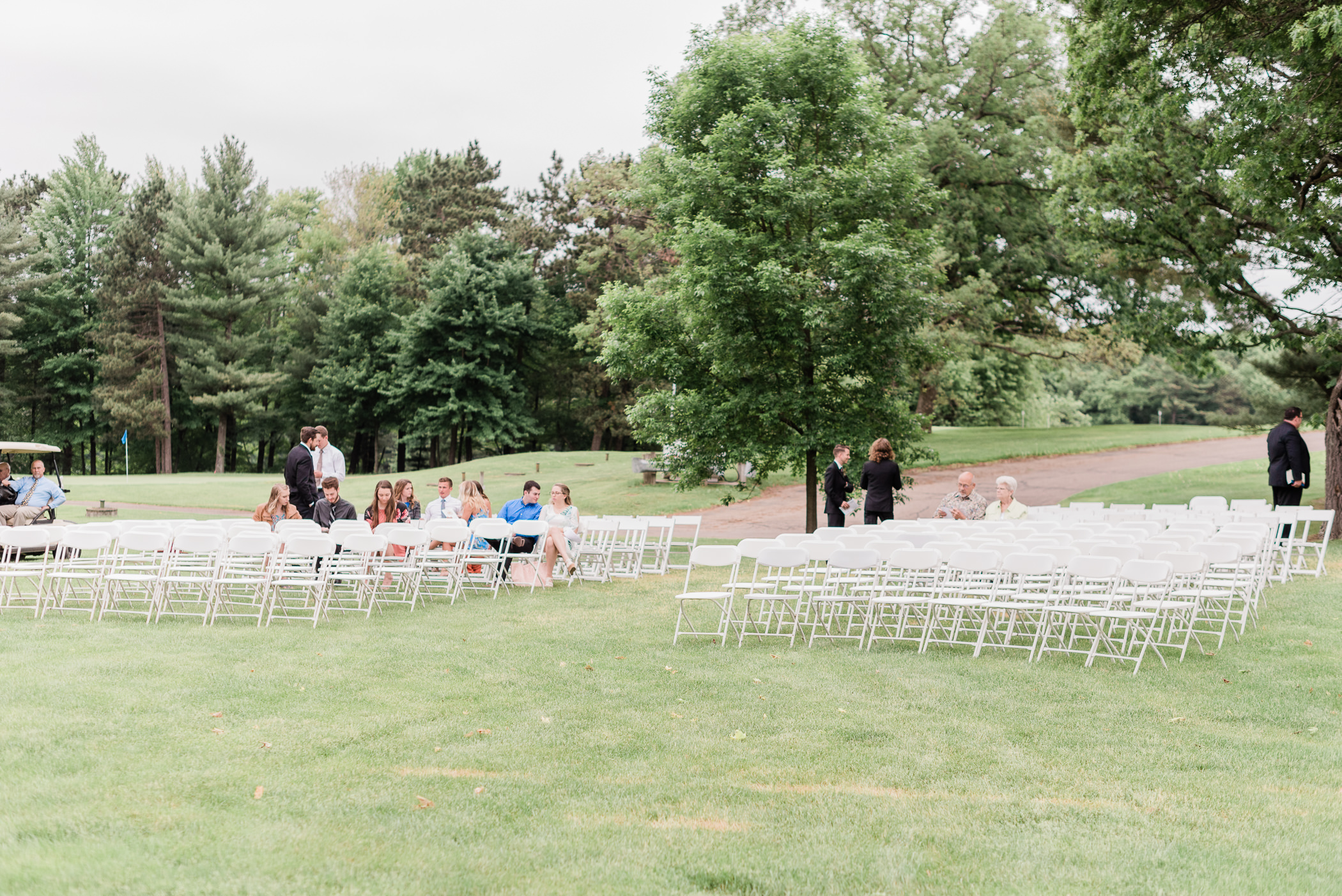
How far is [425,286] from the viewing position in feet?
150

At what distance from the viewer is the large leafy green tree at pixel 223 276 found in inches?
1794

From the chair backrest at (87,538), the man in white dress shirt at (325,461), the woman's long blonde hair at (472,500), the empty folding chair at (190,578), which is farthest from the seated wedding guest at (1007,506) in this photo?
the chair backrest at (87,538)

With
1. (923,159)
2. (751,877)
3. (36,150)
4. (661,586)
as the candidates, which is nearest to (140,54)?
(923,159)

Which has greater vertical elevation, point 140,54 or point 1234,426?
point 140,54

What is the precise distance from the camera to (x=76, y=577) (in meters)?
9.68

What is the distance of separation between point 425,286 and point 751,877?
4423 centimetres

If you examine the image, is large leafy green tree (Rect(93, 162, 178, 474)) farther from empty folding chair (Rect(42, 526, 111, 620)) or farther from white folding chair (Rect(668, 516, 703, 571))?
empty folding chair (Rect(42, 526, 111, 620))

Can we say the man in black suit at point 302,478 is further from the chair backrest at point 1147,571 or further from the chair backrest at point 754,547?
the chair backrest at point 1147,571

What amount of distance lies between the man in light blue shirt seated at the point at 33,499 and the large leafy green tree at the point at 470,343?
2925cm

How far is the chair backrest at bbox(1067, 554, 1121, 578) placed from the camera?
7.23 m

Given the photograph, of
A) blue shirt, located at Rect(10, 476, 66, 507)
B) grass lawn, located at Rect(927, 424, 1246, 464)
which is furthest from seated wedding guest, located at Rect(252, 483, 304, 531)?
grass lawn, located at Rect(927, 424, 1246, 464)

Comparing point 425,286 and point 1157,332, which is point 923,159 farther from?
point 425,286

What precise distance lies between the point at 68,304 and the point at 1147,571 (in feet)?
169

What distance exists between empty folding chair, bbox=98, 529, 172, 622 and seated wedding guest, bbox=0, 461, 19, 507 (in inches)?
157
